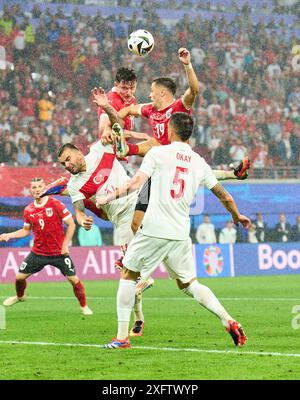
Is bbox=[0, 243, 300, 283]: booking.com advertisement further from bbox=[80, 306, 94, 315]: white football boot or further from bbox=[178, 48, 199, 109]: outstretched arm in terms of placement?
bbox=[178, 48, 199, 109]: outstretched arm

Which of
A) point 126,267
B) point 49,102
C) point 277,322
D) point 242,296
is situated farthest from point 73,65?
point 126,267

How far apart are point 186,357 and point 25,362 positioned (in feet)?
4.59

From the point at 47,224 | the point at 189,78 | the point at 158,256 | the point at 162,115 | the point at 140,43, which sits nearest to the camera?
the point at 158,256

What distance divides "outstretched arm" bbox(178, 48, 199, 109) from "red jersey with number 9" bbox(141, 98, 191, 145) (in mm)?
116

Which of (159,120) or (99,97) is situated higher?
(99,97)

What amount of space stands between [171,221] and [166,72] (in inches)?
746

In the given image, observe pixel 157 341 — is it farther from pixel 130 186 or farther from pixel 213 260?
pixel 213 260

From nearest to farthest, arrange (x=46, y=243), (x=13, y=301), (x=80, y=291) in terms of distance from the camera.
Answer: (x=80, y=291) < (x=46, y=243) < (x=13, y=301)

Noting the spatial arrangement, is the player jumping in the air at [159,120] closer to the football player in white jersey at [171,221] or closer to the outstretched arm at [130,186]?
the football player in white jersey at [171,221]

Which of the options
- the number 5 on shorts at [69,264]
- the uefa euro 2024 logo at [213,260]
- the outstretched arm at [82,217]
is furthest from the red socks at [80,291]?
the uefa euro 2024 logo at [213,260]

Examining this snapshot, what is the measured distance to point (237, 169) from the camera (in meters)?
11.0

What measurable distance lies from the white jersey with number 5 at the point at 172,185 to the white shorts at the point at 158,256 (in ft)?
0.23

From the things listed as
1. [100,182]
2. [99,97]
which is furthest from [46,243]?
[99,97]

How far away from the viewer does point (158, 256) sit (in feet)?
30.5
